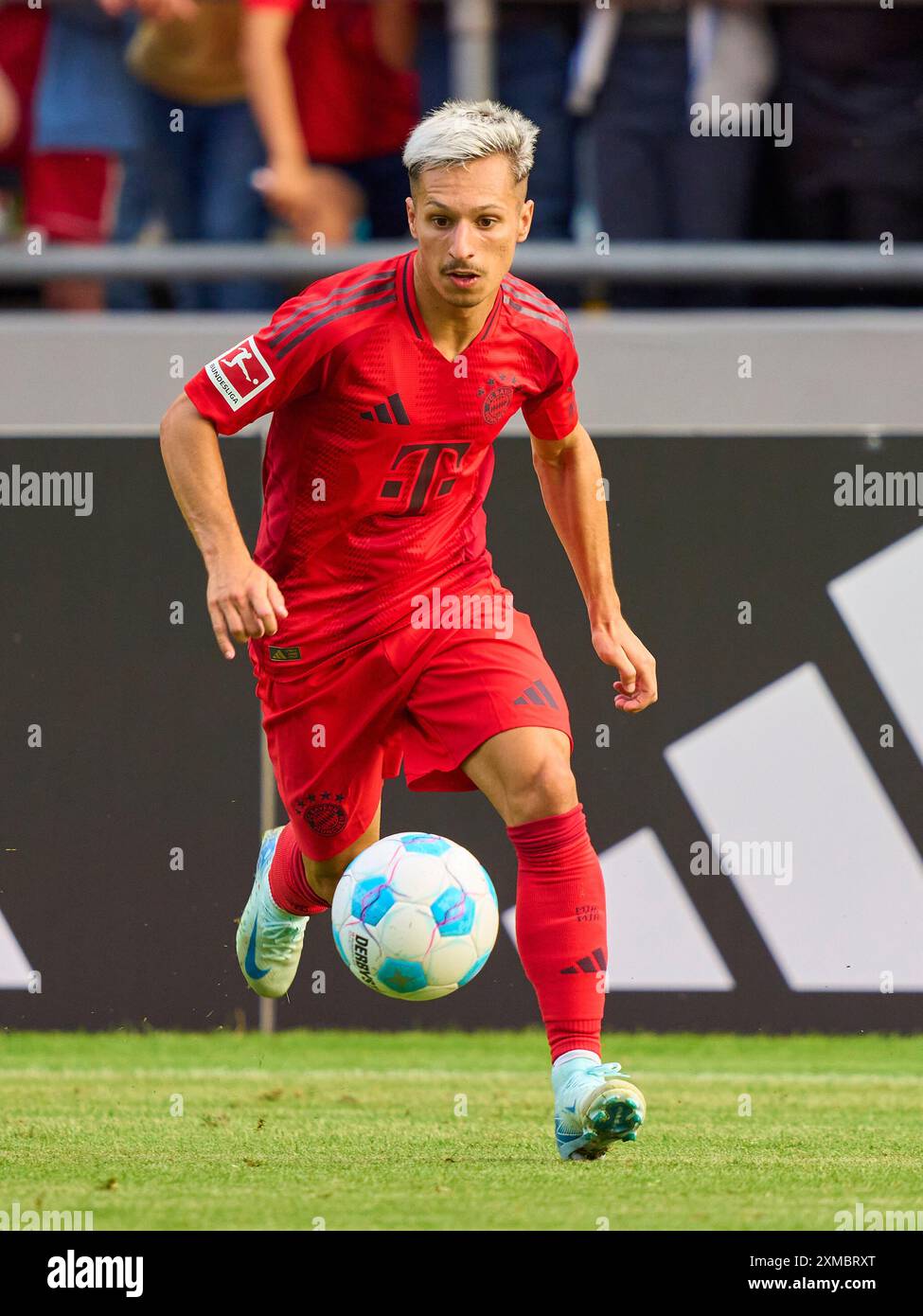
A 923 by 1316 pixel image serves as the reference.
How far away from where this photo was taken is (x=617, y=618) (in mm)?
4879

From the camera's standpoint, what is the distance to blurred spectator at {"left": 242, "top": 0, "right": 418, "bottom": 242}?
762 cm

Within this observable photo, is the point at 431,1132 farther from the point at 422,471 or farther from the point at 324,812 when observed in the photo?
the point at 422,471

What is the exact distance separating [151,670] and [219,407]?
2632mm

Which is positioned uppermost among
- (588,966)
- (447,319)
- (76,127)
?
(76,127)

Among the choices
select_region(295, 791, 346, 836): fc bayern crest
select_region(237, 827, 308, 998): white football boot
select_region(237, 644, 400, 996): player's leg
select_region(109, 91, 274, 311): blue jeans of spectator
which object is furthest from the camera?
select_region(109, 91, 274, 311): blue jeans of spectator

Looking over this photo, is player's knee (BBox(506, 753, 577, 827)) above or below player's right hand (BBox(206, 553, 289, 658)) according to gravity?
below

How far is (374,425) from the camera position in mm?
4621

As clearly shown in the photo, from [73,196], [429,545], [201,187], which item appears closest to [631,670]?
[429,545]

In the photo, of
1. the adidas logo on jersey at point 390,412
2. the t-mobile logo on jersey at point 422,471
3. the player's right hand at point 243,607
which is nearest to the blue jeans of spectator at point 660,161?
the t-mobile logo on jersey at point 422,471

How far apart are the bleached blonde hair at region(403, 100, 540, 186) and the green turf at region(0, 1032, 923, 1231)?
2222mm

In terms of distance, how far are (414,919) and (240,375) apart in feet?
4.26

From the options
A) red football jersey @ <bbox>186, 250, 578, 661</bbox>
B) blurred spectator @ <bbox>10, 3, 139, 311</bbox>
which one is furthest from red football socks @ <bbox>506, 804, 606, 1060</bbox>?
blurred spectator @ <bbox>10, 3, 139, 311</bbox>

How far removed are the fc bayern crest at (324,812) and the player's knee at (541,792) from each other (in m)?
0.80

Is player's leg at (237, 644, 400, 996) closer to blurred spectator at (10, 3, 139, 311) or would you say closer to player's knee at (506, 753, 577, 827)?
player's knee at (506, 753, 577, 827)
